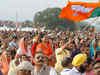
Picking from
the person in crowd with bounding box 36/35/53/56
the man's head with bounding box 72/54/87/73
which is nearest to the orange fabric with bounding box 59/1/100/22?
the person in crowd with bounding box 36/35/53/56

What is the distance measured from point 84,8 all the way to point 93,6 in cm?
35

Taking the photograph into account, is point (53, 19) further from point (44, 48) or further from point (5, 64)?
point (5, 64)

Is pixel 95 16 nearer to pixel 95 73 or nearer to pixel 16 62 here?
pixel 16 62

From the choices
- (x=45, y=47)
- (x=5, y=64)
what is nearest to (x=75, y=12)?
(x=45, y=47)

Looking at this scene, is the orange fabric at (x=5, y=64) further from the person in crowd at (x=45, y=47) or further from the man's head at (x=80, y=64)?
the person in crowd at (x=45, y=47)

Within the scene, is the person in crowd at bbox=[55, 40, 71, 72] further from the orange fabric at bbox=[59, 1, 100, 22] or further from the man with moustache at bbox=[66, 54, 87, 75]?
the man with moustache at bbox=[66, 54, 87, 75]

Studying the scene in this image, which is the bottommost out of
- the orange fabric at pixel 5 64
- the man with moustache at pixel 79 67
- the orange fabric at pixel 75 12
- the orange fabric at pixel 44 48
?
the orange fabric at pixel 44 48

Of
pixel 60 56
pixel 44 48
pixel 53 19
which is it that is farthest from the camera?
pixel 53 19

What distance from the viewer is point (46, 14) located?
93.4 metres

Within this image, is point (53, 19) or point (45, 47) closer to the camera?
point (45, 47)

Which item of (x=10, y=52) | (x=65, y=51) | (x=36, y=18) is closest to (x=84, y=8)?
(x=65, y=51)

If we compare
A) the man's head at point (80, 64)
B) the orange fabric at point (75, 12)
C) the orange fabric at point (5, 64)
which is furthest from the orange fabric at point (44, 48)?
the man's head at point (80, 64)

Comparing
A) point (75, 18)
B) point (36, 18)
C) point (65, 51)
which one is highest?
point (75, 18)

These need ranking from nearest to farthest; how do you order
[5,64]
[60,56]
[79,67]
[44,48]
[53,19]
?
[79,67] → [5,64] → [60,56] → [44,48] → [53,19]
